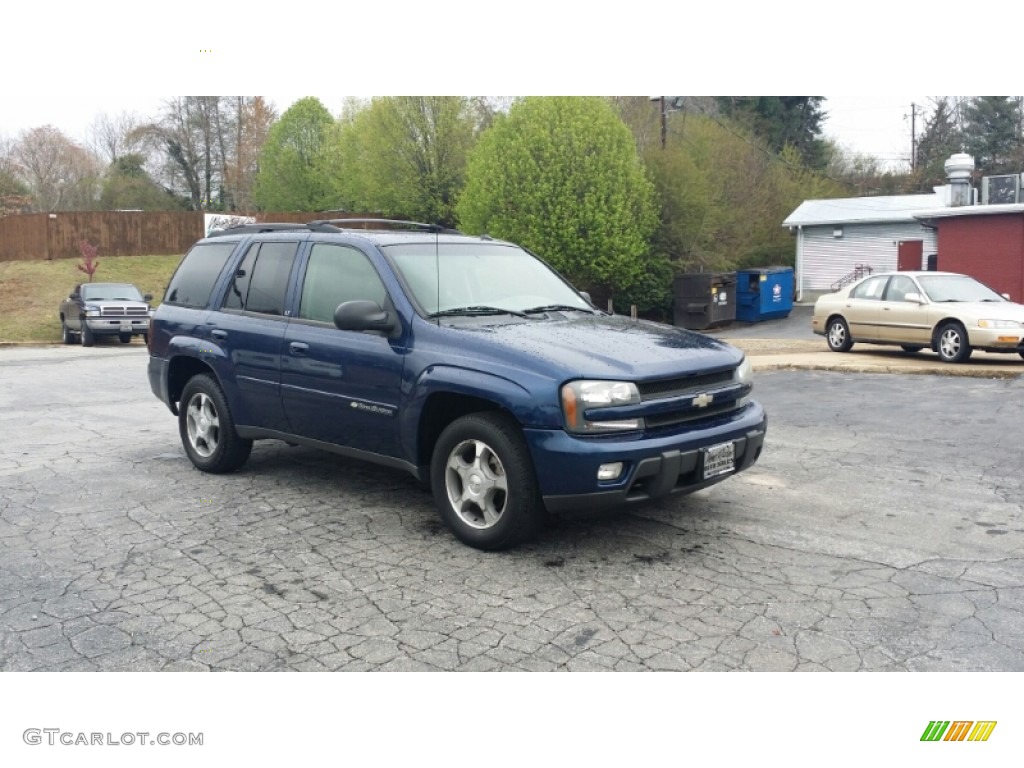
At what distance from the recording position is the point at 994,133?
45.8 metres

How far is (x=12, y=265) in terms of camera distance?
3950cm

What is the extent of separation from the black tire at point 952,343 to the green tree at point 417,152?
25.7 meters

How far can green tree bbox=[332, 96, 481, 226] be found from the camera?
3753 centimetres

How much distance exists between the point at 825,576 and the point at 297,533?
305 centimetres

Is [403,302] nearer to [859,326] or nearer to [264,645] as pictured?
[264,645]

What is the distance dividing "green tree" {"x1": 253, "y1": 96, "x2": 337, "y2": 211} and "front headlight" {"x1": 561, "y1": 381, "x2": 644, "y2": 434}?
4935cm

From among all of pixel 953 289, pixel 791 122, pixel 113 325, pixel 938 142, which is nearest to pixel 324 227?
pixel 953 289

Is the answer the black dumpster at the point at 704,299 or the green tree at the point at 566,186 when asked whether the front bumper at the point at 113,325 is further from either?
the black dumpster at the point at 704,299

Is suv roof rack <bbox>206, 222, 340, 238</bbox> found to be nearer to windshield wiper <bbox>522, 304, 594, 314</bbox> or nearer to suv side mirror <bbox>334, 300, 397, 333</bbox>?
suv side mirror <bbox>334, 300, 397, 333</bbox>

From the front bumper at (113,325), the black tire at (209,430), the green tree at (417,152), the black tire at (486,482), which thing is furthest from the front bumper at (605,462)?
the green tree at (417,152)

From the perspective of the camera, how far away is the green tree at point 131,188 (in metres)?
44.7

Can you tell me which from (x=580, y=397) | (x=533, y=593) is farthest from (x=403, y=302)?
(x=533, y=593)

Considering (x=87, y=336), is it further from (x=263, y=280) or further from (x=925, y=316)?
(x=925, y=316)

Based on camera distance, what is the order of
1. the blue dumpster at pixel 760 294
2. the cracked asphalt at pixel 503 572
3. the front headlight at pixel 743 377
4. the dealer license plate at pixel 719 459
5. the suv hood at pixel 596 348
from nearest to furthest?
1. the cracked asphalt at pixel 503 572
2. the suv hood at pixel 596 348
3. the dealer license plate at pixel 719 459
4. the front headlight at pixel 743 377
5. the blue dumpster at pixel 760 294
